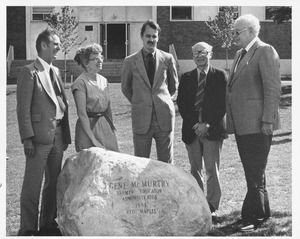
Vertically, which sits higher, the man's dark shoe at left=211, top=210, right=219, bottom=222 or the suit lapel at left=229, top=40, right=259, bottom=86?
the suit lapel at left=229, top=40, right=259, bottom=86

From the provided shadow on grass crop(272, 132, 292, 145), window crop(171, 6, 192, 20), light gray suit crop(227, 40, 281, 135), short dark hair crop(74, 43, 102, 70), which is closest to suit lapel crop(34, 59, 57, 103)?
short dark hair crop(74, 43, 102, 70)

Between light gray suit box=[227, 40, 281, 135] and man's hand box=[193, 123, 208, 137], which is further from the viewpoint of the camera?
man's hand box=[193, 123, 208, 137]

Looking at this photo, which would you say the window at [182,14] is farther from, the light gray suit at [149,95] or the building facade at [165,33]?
the light gray suit at [149,95]

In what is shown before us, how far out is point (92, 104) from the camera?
5.08 m

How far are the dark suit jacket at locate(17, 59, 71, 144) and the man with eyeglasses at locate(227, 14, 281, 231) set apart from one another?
1.80 meters

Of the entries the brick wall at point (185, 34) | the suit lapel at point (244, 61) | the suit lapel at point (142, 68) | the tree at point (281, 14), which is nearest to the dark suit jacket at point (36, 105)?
the suit lapel at point (142, 68)

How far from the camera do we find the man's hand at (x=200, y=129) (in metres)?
5.30

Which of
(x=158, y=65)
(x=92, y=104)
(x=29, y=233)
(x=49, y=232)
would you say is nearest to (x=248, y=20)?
(x=158, y=65)

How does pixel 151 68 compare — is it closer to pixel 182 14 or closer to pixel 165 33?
pixel 182 14

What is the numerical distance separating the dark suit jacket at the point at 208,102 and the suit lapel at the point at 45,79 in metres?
1.38

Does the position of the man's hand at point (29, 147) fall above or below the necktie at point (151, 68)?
below

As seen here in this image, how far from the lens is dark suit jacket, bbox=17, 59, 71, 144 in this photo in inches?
186

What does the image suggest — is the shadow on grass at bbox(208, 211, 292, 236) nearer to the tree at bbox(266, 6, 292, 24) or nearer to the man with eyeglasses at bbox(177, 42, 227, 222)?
the man with eyeglasses at bbox(177, 42, 227, 222)
